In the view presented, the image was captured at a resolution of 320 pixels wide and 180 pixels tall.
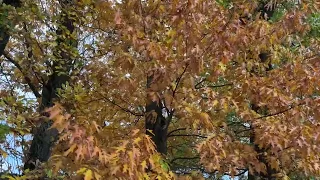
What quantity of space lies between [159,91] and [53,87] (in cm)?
276

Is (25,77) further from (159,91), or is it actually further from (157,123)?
(159,91)

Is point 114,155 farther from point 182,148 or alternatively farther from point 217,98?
point 182,148

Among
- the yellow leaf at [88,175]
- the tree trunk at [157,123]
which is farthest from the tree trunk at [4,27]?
the yellow leaf at [88,175]

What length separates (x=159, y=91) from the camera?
11.7 feet

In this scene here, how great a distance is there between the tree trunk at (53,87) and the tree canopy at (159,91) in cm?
4

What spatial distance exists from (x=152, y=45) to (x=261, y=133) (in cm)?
143

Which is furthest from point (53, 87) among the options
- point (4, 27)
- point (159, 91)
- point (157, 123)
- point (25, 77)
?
point (159, 91)

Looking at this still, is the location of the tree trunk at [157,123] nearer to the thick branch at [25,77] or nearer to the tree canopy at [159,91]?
the tree canopy at [159,91]

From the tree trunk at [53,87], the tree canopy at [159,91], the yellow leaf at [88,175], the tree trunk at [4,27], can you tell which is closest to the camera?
the yellow leaf at [88,175]

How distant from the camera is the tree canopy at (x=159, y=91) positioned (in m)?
3.05

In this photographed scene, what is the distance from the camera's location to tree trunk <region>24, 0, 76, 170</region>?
192 inches

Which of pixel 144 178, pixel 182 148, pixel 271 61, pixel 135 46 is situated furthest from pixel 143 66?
pixel 271 61

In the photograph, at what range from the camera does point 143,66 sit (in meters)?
3.49

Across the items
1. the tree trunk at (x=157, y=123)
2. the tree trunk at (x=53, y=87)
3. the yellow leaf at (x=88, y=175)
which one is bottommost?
the yellow leaf at (x=88, y=175)
